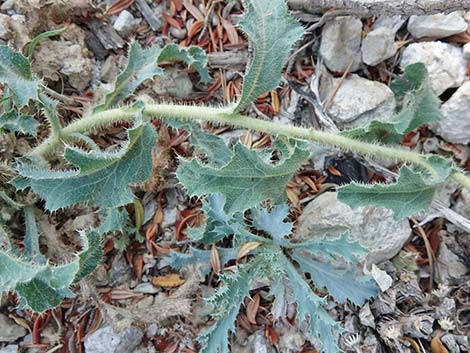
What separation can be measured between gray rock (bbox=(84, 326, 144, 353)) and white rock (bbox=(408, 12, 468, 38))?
195 centimetres

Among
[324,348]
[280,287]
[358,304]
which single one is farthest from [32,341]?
[358,304]

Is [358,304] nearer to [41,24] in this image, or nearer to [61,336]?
[61,336]

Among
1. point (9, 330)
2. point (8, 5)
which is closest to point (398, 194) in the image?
point (9, 330)

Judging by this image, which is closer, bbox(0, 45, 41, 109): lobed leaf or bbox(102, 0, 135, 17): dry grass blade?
bbox(0, 45, 41, 109): lobed leaf

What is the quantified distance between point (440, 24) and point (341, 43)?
481mm

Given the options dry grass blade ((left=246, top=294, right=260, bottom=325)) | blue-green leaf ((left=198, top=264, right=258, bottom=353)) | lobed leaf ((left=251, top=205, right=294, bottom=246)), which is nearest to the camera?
blue-green leaf ((left=198, top=264, right=258, bottom=353))

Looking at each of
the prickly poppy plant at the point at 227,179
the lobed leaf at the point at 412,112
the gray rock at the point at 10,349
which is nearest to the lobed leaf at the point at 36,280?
the prickly poppy plant at the point at 227,179

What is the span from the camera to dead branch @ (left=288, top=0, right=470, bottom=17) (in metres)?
2.22

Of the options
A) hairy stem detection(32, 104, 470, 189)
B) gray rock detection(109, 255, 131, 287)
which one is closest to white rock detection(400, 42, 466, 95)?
hairy stem detection(32, 104, 470, 189)

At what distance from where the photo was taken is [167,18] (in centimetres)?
270

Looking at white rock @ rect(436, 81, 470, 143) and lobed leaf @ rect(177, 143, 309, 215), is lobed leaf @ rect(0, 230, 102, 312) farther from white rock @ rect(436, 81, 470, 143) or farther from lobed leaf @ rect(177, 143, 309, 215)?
white rock @ rect(436, 81, 470, 143)

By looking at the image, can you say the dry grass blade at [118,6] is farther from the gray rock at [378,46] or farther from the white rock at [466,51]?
the white rock at [466,51]

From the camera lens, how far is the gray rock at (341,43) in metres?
2.59

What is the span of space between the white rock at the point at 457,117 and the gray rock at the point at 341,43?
48 cm
